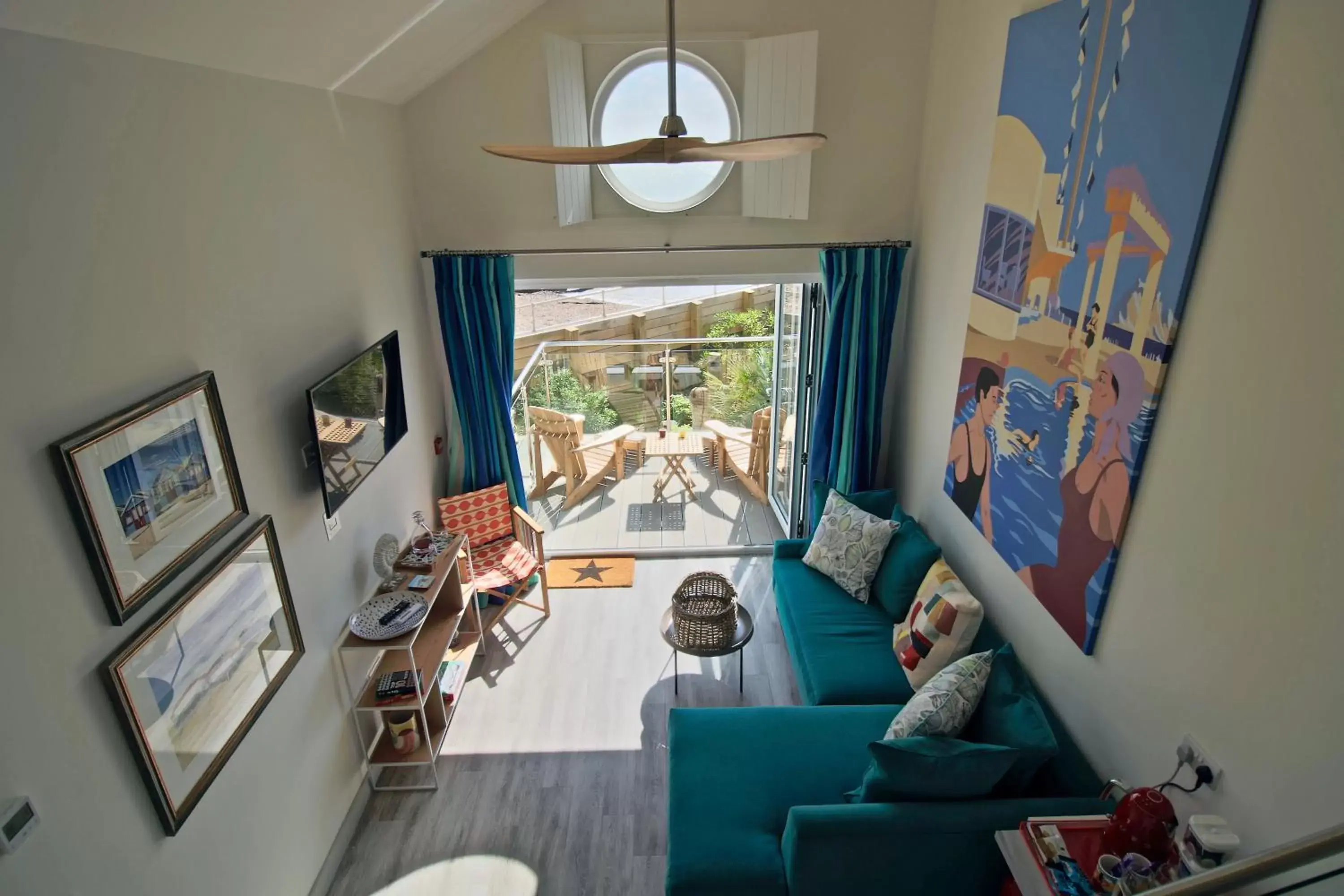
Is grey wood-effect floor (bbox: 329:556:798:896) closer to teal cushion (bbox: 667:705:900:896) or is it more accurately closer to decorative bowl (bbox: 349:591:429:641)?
teal cushion (bbox: 667:705:900:896)

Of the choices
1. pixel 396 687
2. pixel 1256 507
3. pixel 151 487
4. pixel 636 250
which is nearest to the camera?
pixel 1256 507

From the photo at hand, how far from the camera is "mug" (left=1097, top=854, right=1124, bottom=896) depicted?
1776 mm

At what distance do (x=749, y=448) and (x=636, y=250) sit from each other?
6.57 feet

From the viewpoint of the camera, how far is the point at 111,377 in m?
1.78

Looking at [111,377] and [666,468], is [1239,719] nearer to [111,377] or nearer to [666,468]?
[111,377]

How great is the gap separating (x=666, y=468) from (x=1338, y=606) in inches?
177

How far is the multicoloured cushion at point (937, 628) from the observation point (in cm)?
293

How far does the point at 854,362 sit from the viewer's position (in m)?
4.22

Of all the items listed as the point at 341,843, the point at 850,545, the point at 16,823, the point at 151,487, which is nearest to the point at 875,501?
the point at 850,545

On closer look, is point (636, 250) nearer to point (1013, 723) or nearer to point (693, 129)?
point (693, 129)

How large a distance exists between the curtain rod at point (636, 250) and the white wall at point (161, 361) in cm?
76

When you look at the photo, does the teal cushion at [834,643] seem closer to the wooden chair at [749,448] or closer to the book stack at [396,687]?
the wooden chair at [749,448]

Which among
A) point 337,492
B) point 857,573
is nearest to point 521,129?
point 337,492

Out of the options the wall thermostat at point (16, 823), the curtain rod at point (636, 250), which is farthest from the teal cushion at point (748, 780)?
the curtain rod at point (636, 250)
